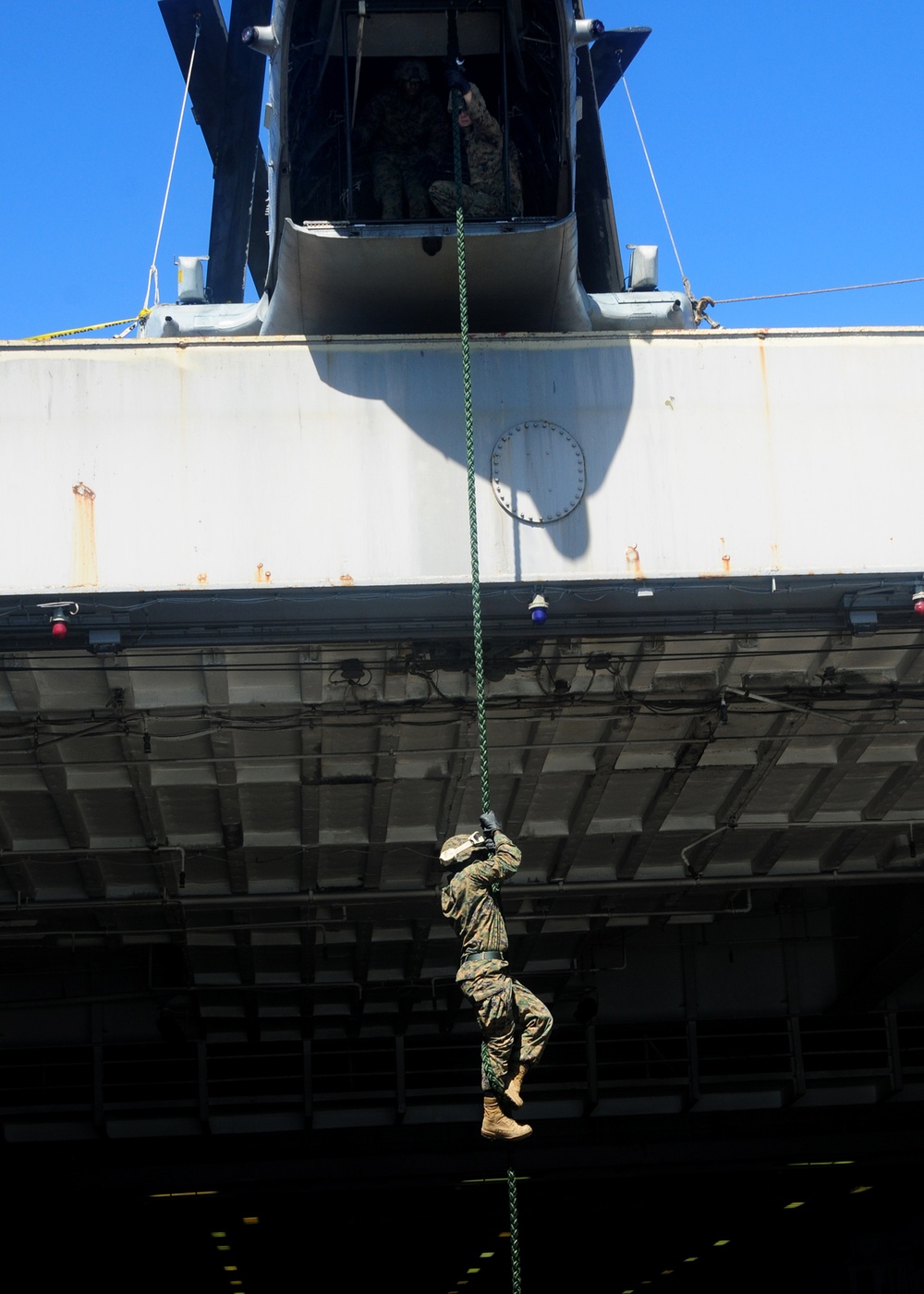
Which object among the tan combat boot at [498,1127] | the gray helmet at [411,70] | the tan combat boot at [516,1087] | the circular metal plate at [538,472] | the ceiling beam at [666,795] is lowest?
the tan combat boot at [498,1127]

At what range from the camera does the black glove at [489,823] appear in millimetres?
7690

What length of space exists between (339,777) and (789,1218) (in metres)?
23.7

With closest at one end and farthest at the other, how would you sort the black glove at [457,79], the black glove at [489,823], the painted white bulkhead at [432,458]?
the black glove at [489,823] → the black glove at [457,79] → the painted white bulkhead at [432,458]

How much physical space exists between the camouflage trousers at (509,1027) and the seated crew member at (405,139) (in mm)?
6402

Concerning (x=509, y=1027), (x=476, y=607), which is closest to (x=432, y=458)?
(x=476, y=607)

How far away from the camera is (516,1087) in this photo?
26.0 ft

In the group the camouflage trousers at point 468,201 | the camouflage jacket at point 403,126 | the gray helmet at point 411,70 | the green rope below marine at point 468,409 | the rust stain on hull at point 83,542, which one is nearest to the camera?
the green rope below marine at point 468,409

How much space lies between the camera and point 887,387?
11844mm

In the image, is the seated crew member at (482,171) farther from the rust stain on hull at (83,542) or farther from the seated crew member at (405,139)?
the rust stain on hull at (83,542)

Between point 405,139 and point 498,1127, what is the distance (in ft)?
25.3

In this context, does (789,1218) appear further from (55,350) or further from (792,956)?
(55,350)

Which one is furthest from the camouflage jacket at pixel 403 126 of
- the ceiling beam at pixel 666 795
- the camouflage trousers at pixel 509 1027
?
the camouflage trousers at pixel 509 1027

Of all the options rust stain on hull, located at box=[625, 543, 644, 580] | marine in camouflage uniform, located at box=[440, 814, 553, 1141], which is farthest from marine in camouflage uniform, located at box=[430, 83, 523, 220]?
marine in camouflage uniform, located at box=[440, 814, 553, 1141]

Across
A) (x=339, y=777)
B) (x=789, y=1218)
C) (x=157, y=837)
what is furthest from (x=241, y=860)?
(x=789, y=1218)
